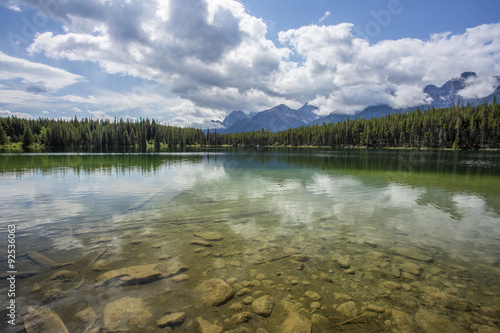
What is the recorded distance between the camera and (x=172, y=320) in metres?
5.56

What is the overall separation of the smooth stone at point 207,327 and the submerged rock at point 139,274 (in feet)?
8.23

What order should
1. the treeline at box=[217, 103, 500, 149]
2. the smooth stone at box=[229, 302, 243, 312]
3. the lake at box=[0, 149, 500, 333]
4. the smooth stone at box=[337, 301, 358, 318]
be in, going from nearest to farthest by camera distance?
1. the lake at box=[0, 149, 500, 333]
2. the smooth stone at box=[337, 301, 358, 318]
3. the smooth stone at box=[229, 302, 243, 312]
4. the treeline at box=[217, 103, 500, 149]

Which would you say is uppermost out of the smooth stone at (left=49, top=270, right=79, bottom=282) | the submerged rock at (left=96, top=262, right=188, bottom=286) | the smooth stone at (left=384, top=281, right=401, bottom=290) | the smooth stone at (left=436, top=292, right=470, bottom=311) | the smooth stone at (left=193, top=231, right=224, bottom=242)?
the smooth stone at (left=436, top=292, right=470, bottom=311)

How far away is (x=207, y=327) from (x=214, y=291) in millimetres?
1323

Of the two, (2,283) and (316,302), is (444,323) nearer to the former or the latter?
(316,302)

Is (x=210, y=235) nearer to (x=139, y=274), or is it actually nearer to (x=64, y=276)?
(x=139, y=274)

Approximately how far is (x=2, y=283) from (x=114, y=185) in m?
19.3

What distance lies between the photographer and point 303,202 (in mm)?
17969

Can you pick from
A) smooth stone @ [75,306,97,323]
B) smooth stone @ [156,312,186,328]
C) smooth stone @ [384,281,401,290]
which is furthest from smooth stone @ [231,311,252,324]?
smooth stone @ [384,281,401,290]

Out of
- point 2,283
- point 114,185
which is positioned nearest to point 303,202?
point 2,283

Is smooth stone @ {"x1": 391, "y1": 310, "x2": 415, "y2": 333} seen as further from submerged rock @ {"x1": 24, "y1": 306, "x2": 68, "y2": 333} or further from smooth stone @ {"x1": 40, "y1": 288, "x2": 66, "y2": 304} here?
smooth stone @ {"x1": 40, "y1": 288, "x2": 66, "y2": 304}

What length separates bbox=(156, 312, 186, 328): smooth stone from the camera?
17.8ft

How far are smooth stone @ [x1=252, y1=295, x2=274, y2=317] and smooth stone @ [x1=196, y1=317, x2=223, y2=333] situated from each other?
1091mm

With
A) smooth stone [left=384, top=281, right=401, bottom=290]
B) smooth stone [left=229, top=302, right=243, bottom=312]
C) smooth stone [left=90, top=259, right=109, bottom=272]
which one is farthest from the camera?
smooth stone [left=90, top=259, right=109, bottom=272]
